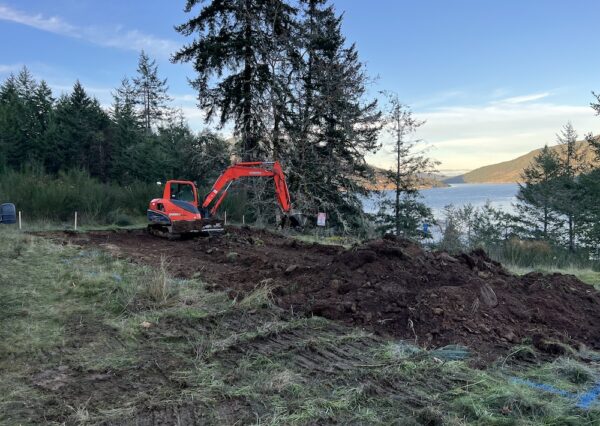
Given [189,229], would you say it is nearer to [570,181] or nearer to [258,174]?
[258,174]

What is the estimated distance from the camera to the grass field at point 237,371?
3.16 metres

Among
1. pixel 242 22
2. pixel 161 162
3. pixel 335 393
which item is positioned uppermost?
pixel 242 22

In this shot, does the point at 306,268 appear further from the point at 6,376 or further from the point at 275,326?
the point at 6,376

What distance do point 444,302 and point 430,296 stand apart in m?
0.23

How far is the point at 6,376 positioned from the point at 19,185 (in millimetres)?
19301

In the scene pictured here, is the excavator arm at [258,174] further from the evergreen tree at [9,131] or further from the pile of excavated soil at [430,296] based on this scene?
the evergreen tree at [9,131]

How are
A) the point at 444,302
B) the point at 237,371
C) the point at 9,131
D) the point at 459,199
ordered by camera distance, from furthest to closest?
the point at 459,199
the point at 9,131
the point at 444,302
the point at 237,371

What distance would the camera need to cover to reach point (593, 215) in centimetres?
3281

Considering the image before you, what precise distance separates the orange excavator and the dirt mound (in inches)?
269

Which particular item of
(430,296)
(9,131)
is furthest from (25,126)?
(430,296)

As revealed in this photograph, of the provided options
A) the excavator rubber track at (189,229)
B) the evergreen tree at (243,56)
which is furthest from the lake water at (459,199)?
the excavator rubber track at (189,229)

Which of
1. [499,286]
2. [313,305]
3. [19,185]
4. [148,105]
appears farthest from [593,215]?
[148,105]

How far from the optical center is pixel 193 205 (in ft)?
45.2

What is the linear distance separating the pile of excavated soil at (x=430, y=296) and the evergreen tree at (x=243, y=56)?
12.9 metres
